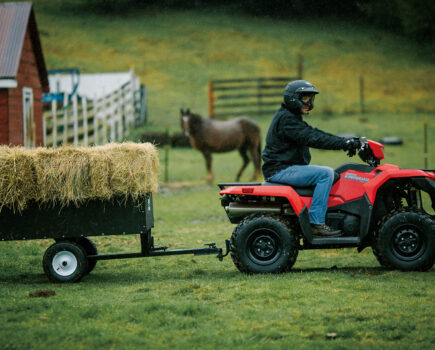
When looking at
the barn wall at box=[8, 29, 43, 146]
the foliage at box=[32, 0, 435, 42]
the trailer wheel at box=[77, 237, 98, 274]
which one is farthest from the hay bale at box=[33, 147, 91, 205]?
the foliage at box=[32, 0, 435, 42]

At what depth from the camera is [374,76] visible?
43281 mm

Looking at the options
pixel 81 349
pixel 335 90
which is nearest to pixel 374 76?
pixel 335 90

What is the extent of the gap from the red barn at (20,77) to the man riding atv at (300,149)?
1387cm

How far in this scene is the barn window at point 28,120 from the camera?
21.3m

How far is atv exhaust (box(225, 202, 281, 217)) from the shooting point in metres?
7.39

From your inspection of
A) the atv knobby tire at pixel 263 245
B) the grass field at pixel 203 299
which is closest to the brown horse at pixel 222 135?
the grass field at pixel 203 299

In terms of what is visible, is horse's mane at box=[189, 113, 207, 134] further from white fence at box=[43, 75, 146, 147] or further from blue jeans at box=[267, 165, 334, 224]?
blue jeans at box=[267, 165, 334, 224]

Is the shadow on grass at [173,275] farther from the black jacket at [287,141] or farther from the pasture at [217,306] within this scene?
the black jacket at [287,141]

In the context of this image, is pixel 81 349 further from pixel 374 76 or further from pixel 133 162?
pixel 374 76

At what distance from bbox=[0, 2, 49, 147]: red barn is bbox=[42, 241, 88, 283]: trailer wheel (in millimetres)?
13244

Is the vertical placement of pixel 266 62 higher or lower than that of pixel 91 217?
higher

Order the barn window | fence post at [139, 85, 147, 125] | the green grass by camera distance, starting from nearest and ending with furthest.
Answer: the green grass < the barn window < fence post at [139, 85, 147, 125]

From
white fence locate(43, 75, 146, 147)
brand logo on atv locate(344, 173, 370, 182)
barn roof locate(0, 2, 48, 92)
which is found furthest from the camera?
white fence locate(43, 75, 146, 147)

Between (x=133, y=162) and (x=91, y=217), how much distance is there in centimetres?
75
